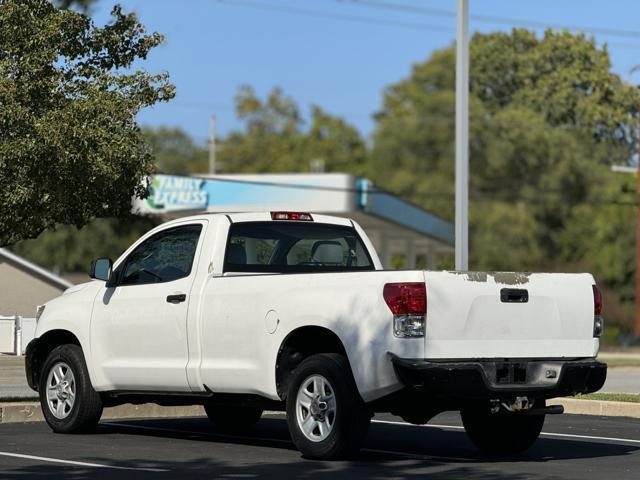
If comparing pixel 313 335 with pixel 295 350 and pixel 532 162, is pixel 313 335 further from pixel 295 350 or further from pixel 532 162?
pixel 532 162

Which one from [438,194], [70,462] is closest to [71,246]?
[438,194]

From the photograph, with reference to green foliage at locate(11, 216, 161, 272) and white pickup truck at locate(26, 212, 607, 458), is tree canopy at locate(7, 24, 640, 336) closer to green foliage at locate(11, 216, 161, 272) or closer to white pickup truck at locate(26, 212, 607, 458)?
green foliage at locate(11, 216, 161, 272)

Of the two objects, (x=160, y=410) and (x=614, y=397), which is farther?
(x=614, y=397)

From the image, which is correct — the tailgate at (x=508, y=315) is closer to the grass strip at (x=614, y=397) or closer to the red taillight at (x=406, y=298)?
the red taillight at (x=406, y=298)

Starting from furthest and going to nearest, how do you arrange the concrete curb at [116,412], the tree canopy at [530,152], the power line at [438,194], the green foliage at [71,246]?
the green foliage at [71,246]
the tree canopy at [530,152]
the power line at [438,194]
the concrete curb at [116,412]

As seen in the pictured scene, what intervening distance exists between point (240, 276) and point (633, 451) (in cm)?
359

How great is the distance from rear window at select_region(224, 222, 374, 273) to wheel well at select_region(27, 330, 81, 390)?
2263 millimetres

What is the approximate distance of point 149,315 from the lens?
42.1 feet

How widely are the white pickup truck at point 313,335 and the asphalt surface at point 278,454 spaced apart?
1.20 feet

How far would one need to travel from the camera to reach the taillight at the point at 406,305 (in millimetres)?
10688

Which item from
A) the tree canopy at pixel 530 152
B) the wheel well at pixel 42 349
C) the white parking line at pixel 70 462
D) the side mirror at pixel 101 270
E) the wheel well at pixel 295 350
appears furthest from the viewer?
the tree canopy at pixel 530 152

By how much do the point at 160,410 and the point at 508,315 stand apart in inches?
224

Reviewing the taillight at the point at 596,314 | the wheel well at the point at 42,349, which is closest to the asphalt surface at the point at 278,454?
the wheel well at the point at 42,349

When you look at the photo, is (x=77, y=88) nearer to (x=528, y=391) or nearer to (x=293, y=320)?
(x=293, y=320)
